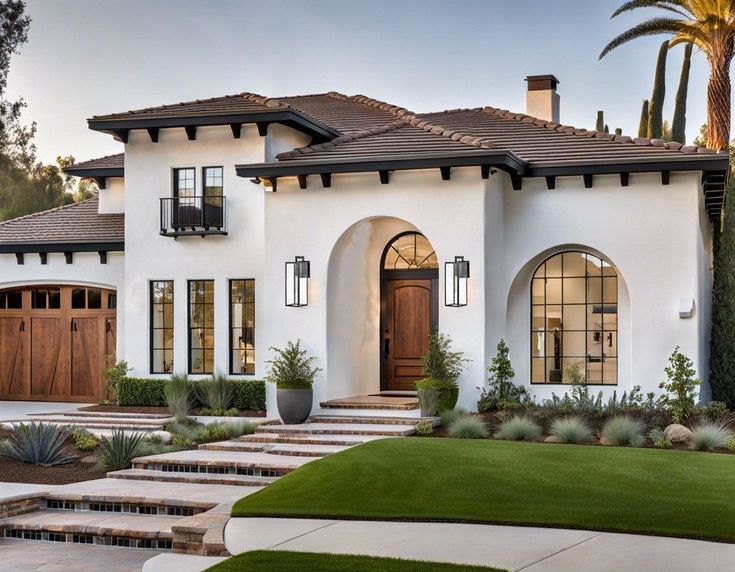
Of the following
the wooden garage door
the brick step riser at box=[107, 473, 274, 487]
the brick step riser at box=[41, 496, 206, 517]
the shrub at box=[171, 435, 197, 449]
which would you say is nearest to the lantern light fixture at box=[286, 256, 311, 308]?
the shrub at box=[171, 435, 197, 449]

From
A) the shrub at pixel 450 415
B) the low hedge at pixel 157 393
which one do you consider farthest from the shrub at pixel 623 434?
the low hedge at pixel 157 393

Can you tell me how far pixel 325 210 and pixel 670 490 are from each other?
968 centimetres

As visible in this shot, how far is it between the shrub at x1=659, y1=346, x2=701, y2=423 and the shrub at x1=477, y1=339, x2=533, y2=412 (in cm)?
245

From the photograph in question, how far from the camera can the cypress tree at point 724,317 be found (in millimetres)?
20078

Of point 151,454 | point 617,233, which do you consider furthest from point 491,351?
point 151,454

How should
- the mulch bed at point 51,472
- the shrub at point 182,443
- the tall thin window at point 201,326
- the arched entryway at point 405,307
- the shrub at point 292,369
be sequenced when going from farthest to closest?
the tall thin window at point 201,326, the arched entryway at point 405,307, the shrub at point 292,369, the shrub at point 182,443, the mulch bed at point 51,472

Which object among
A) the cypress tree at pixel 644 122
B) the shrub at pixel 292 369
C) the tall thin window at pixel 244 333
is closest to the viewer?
the shrub at pixel 292 369

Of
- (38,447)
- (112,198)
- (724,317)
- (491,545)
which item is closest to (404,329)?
(724,317)

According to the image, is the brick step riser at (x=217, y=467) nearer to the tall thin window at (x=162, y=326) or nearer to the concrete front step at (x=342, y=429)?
the concrete front step at (x=342, y=429)

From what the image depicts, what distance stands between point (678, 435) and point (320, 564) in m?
8.37

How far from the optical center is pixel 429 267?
20688 mm

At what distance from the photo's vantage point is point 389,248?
20906 mm

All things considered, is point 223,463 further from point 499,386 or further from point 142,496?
point 499,386

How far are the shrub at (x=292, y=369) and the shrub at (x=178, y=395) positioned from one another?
192 centimetres
